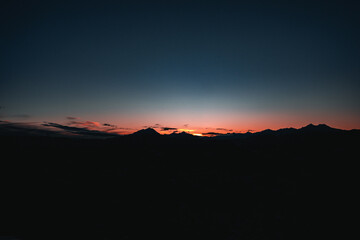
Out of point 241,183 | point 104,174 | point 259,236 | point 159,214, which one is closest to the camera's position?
→ point 259,236

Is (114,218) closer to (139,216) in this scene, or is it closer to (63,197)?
(139,216)

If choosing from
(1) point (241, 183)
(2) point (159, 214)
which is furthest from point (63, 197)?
(1) point (241, 183)

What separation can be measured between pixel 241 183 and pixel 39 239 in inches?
1670

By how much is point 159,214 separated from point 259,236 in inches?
587

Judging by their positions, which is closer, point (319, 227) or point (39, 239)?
point (39, 239)

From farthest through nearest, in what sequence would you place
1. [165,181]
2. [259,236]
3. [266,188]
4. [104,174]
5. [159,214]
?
[104,174] < [165,181] < [266,188] < [159,214] < [259,236]

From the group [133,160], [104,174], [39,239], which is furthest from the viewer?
[133,160]

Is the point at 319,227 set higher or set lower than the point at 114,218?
higher

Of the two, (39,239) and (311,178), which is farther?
(311,178)

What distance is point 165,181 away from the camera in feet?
160

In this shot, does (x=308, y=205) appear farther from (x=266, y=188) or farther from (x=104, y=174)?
(x=104, y=174)

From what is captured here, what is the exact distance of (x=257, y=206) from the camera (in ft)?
97.3

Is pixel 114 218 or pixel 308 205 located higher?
pixel 308 205

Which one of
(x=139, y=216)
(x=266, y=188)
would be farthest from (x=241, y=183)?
(x=139, y=216)
